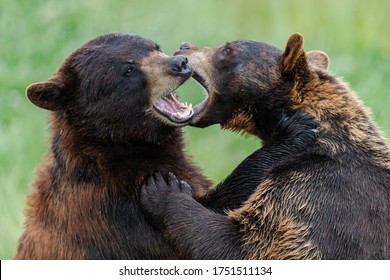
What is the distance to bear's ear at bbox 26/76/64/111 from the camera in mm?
9500

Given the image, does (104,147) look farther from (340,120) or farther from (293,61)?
(340,120)

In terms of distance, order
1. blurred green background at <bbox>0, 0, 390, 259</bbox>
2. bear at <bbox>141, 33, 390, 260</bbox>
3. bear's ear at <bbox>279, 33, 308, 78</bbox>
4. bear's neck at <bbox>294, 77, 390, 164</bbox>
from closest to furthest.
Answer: bear at <bbox>141, 33, 390, 260</bbox>
bear's neck at <bbox>294, 77, 390, 164</bbox>
bear's ear at <bbox>279, 33, 308, 78</bbox>
blurred green background at <bbox>0, 0, 390, 259</bbox>

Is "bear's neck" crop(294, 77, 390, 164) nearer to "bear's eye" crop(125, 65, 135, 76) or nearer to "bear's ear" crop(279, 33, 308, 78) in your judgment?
"bear's ear" crop(279, 33, 308, 78)

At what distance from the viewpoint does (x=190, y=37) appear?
54.7 feet

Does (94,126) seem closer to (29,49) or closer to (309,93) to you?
(309,93)

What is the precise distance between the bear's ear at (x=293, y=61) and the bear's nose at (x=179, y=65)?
840 mm

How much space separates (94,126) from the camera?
376 inches

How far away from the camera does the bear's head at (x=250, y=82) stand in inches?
387

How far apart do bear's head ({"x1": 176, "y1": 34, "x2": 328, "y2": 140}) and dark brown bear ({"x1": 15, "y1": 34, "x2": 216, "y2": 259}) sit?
51cm

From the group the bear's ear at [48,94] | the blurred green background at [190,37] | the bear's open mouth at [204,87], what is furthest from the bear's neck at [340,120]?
the blurred green background at [190,37]

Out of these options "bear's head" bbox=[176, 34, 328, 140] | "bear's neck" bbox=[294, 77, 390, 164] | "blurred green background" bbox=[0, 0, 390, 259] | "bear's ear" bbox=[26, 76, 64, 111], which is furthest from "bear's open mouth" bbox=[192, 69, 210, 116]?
"blurred green background" bbox=[0, 0, 390, 259]

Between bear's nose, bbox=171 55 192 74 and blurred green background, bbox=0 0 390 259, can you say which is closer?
bear's nose, bbox=171 55 192 74

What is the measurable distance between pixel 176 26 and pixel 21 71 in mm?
2411

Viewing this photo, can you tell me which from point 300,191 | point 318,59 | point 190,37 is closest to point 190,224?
point 300,191
